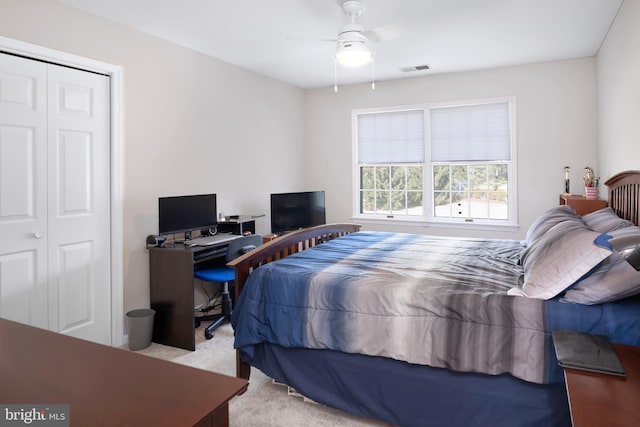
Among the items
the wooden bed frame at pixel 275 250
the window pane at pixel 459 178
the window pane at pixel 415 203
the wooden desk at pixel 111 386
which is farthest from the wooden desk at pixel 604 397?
the window pane at pixel 415 203

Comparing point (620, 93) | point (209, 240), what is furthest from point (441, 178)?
point (209, 240)

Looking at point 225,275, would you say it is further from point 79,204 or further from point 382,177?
point 382,177

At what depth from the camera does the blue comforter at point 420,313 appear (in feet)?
5.94

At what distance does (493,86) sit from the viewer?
15.9 feet

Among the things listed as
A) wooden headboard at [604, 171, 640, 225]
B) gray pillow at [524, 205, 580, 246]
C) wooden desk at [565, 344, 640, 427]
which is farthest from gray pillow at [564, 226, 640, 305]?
wooden headboard at [604, 171, 640, 225]

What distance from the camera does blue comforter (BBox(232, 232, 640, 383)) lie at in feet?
5.94

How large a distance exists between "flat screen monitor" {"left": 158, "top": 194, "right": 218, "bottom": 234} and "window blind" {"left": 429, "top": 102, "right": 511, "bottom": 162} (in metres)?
2.89

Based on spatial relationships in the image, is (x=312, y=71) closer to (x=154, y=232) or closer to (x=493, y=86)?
(x=493, y=86)

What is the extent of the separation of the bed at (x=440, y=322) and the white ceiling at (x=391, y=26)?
162 centimetres

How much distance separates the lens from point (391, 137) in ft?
18.1

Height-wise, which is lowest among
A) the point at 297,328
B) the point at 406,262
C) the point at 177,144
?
the point at 297,328

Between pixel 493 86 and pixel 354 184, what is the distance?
2.10m

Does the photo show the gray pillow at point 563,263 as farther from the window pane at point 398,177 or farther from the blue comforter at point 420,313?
the window pane at point 398,177

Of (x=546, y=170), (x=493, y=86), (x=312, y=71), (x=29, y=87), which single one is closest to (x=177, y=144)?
(x=29, y=87)
